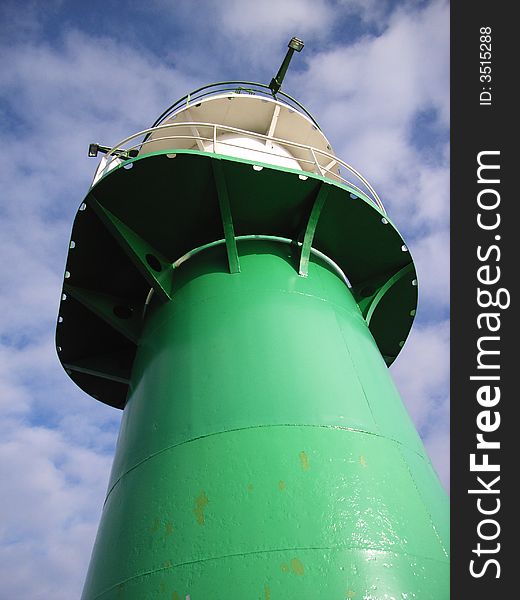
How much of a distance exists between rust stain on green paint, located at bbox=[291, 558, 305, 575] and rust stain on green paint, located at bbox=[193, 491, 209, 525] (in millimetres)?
857

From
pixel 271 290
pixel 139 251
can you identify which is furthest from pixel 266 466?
pixel 139 251

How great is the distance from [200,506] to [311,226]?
4.23m

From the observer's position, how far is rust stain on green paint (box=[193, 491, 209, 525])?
4.48 meters

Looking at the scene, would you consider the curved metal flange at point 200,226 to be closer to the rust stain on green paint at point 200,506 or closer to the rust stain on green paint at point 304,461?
the rust stain on green paint at point 304,461

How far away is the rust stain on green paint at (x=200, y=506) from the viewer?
4.48 meters

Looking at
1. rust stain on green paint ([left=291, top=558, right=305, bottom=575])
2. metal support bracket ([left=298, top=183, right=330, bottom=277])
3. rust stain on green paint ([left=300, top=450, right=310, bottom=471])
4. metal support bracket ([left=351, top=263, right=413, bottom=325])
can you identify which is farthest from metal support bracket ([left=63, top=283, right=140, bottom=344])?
rust stain on green paint ([left=291, top=558, right=305, bottom=575])

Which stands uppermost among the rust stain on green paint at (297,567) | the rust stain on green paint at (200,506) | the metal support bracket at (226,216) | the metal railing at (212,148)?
the metal railing at (212,148)

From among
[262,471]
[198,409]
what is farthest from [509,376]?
[198,409]

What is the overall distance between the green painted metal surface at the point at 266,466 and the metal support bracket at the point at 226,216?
19cm

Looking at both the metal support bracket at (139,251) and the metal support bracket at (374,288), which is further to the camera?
the metal support bracket at (374,288)

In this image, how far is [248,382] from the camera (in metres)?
5.48

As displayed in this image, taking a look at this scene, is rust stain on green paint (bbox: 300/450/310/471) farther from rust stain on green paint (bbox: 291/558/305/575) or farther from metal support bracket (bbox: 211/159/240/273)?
metal support bracket (bbox: 211/159/240/273)

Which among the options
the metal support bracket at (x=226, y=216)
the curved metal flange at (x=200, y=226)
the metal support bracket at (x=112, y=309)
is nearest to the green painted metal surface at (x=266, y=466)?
the metal support bracket at (x=226, y=216)

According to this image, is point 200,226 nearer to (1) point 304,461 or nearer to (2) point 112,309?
(2) point 112,309
